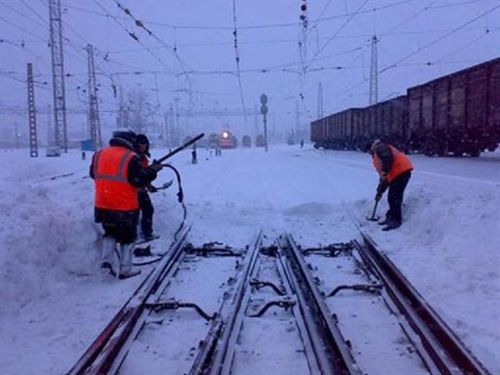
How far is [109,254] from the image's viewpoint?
23.1ft

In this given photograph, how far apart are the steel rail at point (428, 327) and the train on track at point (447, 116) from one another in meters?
15.8

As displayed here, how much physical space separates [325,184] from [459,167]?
219 inches

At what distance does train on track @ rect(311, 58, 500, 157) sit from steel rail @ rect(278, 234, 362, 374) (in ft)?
53.8

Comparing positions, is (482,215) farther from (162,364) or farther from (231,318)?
(162,364)

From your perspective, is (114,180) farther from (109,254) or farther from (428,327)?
(428,327)

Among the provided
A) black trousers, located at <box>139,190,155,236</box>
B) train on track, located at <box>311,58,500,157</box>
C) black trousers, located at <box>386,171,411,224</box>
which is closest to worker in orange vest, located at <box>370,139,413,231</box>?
black trousers, located at <box>386,171,411,224</box>

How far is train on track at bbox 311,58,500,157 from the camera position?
68.1 ft

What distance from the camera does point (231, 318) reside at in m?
5.07

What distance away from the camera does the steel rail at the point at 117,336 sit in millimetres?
4152

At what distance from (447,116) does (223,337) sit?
2215 cm

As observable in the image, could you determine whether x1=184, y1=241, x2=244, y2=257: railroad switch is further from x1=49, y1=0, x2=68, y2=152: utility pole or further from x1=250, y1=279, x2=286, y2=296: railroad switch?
x1=49, y1=0, x2=68, y2=152: utility pole

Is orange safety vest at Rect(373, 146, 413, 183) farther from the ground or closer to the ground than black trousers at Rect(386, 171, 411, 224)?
farther from the ground

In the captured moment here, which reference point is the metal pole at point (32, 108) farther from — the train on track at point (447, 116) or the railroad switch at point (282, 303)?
the railroad switch at point (282, 303)

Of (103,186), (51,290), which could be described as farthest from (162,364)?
(103,186)
